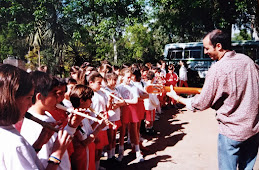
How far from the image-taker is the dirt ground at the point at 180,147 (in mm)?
4406

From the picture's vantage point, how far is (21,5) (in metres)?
14.4

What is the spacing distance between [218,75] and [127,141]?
3.80 metres

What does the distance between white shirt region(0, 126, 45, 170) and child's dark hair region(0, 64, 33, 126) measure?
60 millimetres

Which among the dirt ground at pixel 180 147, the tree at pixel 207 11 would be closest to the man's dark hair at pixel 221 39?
the dirt ground at pixel 180 147

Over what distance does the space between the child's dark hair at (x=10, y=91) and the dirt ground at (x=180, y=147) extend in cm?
338

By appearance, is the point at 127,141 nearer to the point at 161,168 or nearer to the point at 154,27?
the point at 161,168

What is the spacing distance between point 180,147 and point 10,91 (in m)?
4.71

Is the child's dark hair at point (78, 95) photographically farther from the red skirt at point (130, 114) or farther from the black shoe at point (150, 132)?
the black shoe at point (150, 132)

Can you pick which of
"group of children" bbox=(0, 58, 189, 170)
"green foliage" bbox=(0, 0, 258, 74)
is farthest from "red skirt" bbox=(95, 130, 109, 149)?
"green foliage" bbox=(0, 0, 258, 74)

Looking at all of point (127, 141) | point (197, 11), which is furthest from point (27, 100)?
point (197, 11)

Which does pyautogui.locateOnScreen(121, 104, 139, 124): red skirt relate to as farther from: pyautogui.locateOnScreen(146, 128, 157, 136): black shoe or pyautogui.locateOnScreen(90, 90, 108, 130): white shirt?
pyautogui.locateOnScreen(146, 128, 157, 136): black shoe

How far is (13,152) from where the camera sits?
3.88 ft

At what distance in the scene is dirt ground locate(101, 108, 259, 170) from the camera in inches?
173

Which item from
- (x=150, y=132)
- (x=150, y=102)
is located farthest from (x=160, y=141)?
(x=150, y=102)
